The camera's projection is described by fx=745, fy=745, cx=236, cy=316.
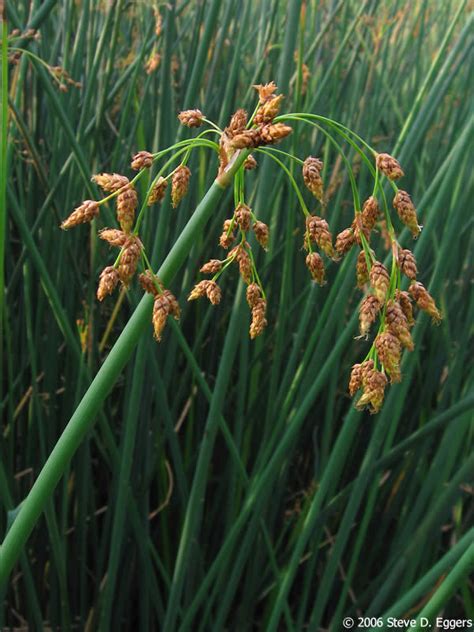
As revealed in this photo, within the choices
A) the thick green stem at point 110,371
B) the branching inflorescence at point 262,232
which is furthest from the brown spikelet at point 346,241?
the thick green stem at point 110,371

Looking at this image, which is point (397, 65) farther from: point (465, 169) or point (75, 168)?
point (75, 168)

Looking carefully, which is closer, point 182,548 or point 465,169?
point 182,548

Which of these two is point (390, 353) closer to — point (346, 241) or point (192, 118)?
point (346, 241)

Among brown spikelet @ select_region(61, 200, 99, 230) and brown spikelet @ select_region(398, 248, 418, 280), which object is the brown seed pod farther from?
brown spikelet @ select_region(398, 248, 418, 280)

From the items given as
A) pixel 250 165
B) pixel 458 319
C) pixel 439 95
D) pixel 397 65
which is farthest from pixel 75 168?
pixel 397 65

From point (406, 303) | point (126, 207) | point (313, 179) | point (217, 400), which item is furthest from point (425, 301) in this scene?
point (217, 400)

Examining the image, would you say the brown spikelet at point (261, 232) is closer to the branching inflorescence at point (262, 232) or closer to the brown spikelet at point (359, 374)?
the branching inflorescence at point (262, 232)
